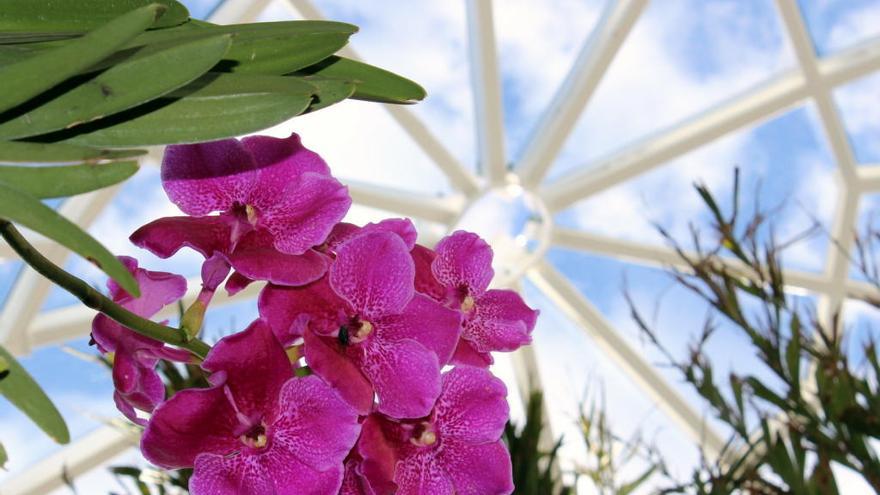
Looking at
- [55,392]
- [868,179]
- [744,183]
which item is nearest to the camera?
[55,392]

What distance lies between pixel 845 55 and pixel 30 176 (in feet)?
32.0

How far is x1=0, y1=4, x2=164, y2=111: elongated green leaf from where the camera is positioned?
0.63 m

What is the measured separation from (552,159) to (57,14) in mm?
8422

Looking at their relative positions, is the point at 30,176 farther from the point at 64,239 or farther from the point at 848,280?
the point at 848,280

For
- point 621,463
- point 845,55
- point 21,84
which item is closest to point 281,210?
point 21,84

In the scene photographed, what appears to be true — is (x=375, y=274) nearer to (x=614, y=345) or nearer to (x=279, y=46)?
(x=279, y=46)

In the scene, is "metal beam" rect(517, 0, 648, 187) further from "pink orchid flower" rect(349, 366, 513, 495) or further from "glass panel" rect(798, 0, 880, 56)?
"pink orchid flower" rect(349, 366, 513, 495)

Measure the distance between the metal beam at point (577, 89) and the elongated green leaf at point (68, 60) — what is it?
27.0 feet

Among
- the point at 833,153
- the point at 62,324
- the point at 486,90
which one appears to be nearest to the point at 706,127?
the point at 833,153

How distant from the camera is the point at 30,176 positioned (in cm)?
72

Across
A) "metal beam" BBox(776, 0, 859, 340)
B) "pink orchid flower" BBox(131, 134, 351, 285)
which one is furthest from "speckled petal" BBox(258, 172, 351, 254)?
"metal beam" BBox(776, 0, 859, 340)

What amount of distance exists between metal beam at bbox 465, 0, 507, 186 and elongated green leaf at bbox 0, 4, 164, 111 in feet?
25.9

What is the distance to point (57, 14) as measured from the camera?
84 cm

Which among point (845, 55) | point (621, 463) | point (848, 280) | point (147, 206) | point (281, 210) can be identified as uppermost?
point (845, 55)
